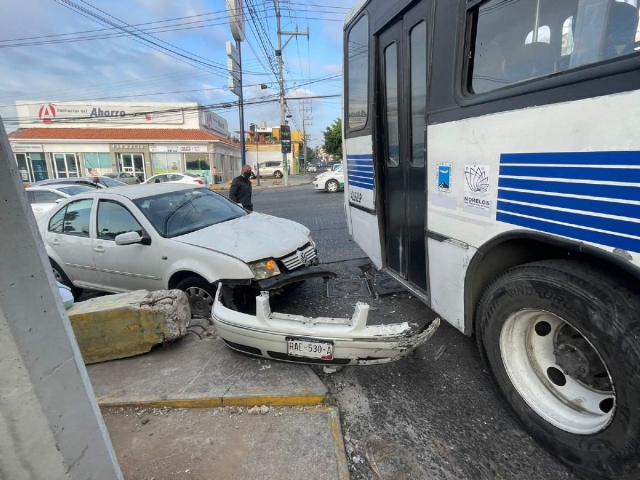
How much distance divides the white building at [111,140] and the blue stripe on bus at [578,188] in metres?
31.6

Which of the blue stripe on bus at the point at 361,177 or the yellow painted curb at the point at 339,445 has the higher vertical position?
the blue stripe on bus at the point at 361,177

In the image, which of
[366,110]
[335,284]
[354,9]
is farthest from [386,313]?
[354,9]

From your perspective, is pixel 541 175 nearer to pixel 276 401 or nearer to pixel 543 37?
pixel 543 37

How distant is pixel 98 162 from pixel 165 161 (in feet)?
18.3

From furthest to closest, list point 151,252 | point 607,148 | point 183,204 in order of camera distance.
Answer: point 183,204 < point 151,252 < point 607,148

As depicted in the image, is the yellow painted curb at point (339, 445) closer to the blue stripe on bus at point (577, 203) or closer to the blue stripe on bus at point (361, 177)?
the blue stripe on bus at point (577, 203)

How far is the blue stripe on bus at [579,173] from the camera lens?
147cm

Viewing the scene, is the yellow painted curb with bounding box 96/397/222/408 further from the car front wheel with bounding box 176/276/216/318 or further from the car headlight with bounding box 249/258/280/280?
the car front wheel with bounding box 176/276/216/318

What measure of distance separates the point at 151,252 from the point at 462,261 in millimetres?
3383

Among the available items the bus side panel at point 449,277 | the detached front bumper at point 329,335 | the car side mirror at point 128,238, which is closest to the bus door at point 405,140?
the bus side panel at point 449,277

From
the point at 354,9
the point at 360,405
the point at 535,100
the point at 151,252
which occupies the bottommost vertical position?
the point at 360,405

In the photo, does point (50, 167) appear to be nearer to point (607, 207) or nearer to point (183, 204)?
point (183, 204)

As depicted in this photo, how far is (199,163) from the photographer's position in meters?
31.2

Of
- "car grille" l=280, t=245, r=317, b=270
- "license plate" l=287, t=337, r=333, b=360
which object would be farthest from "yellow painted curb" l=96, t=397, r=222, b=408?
"car grille" l=280, t=245, r=317, b=270
